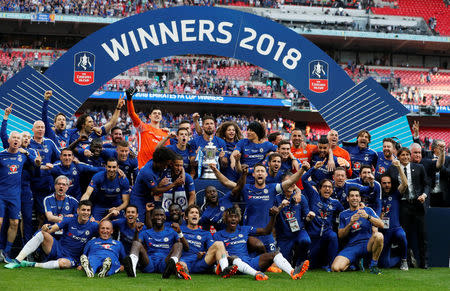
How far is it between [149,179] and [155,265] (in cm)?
120

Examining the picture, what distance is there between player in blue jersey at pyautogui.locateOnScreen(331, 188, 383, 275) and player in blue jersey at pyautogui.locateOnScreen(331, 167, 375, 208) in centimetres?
35

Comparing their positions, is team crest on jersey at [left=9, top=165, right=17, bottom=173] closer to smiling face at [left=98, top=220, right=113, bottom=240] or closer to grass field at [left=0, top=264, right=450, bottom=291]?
grass field at [left=0, top=264, right=450, bottom=291]

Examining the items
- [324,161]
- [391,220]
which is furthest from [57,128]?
[391,220]

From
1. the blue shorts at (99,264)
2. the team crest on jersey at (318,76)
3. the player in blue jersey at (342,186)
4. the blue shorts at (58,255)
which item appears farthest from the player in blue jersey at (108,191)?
the team crest on jersey at (318,76)

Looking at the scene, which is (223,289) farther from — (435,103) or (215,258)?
(435,103)

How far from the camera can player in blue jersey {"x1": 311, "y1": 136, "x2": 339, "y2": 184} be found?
8.20 meters

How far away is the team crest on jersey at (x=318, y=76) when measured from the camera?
1031 cm

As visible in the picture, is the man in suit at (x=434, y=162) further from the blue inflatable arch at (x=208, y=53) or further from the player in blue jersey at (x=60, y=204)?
the player in blue jersey at (x=60, y=204)

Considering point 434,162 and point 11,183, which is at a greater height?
point 434,162

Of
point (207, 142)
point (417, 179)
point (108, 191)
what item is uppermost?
point (207, 142)

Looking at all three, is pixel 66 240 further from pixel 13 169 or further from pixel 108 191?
pixel 13 169

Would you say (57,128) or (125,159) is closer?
(125,159)

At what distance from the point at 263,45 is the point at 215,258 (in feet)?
15.5

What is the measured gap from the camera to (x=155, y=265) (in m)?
6.93
